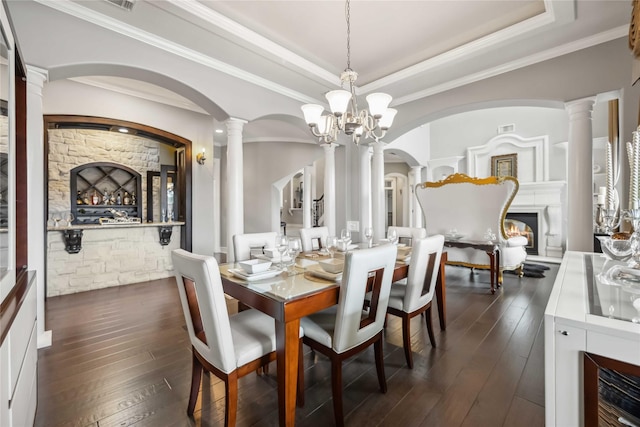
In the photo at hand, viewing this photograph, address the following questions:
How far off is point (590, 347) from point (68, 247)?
5.00 m

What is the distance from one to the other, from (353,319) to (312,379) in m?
0.69

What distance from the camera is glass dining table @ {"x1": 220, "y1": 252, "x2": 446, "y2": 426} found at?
134cm

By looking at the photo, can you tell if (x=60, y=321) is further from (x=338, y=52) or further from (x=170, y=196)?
(x=338, y=52)

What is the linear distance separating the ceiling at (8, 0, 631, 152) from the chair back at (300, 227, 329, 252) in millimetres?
1586

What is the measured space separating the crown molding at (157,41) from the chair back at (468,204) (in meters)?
2.76

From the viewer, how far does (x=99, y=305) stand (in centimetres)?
328

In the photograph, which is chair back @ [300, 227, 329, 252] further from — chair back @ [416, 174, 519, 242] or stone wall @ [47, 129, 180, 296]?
stone wall @ [47, 129, 180, 296]

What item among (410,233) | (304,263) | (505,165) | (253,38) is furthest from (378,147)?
(505,165)

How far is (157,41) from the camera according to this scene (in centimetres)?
262

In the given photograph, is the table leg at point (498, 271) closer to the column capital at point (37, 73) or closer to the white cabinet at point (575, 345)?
the white cabinet at point (575, 345)

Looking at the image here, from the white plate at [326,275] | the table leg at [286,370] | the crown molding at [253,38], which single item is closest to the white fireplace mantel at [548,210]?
the crown molding at [253,38]

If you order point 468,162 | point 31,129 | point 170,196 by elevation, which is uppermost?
point 468,162

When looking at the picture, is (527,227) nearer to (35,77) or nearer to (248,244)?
(248,244)

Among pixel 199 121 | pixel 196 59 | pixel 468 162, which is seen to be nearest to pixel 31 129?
pixel 196 59
